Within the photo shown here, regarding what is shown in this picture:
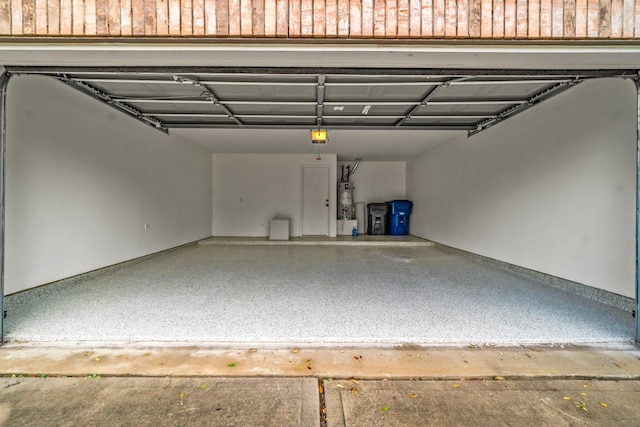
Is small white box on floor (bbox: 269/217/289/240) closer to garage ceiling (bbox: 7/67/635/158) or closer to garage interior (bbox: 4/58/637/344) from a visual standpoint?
garage interior (bbox: 4/58/637/344)

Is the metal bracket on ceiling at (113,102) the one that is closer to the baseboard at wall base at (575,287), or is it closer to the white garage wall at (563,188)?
the white garage wall at (563,188)

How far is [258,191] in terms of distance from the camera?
848 centimetres

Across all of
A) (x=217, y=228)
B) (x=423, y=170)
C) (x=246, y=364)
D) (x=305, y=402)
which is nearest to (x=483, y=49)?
(x=305, y=402)

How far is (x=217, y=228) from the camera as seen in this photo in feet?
27.9

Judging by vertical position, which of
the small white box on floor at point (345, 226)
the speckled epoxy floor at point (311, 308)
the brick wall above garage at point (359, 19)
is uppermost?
the brick wall above garage at point (359, 19)

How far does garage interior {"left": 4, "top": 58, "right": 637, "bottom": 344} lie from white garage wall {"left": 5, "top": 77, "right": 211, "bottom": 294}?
0.06 ft

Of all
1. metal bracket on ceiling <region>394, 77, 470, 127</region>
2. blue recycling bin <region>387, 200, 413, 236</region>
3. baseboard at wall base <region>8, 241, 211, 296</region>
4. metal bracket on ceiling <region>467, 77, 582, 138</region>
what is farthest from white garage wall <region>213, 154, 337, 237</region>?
metal bracket on ceiling <region>467, 77, 582, 138</region>

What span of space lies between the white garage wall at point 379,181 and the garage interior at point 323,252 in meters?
3.14

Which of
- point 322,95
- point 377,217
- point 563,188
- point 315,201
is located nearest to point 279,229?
point 315,201

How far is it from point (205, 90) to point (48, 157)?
74.8 inches

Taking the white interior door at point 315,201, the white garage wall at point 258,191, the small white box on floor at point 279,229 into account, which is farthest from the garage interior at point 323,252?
the white interior door at point 315,201

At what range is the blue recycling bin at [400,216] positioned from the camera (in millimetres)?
8852

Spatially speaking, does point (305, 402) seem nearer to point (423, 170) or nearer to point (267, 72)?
point (267, 72)

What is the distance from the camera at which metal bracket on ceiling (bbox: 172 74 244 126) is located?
130 inches
